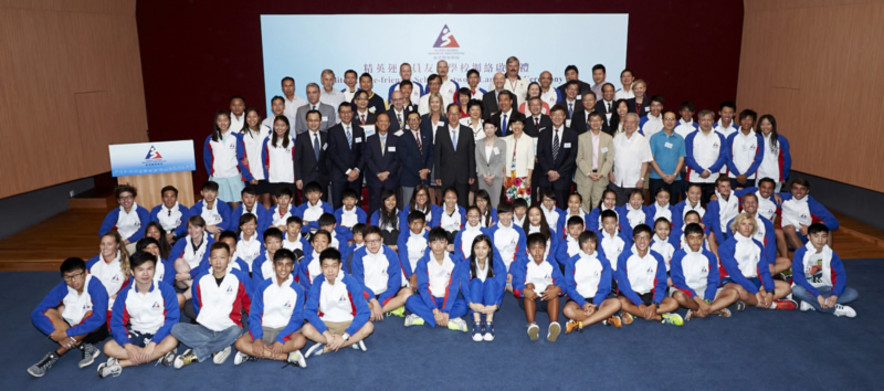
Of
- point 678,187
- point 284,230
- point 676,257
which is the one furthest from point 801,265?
point 284,230

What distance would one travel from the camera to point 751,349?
172 inches

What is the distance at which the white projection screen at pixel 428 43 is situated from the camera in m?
8.77

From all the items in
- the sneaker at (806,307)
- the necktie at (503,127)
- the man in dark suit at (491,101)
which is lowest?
the sneaker at (806,307)

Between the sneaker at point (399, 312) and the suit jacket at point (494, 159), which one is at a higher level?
the suit jacket at point (494, 159)

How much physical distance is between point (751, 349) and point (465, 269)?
228cm

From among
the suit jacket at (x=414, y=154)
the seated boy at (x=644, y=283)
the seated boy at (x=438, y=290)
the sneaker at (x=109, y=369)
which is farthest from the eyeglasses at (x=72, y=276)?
the seated boy at (x=644, y=283)

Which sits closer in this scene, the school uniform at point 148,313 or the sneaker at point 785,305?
the school uniform at point 148,313

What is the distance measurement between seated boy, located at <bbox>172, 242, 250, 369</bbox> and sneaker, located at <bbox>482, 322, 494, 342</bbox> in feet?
6.23

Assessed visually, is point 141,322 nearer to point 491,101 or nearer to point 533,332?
point 533,332

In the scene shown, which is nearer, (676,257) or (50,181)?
(676,257)

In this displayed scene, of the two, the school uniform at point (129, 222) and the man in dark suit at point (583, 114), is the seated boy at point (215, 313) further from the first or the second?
the man in dark suit at point (583, 114)

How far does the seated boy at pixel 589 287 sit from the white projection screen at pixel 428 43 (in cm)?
455

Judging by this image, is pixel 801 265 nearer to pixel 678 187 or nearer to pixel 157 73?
pixel 678 187

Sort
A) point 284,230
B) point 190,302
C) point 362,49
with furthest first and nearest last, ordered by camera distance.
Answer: point 362,49, point 284,230, point 190,302
